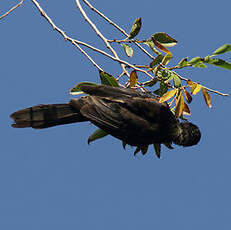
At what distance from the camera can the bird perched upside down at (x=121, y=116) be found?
4.41 m

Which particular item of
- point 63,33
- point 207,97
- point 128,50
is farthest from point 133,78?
point 63,33

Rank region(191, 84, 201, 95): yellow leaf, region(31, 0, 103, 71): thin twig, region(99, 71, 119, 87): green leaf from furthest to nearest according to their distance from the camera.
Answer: region(31, 0, 103, 71): thin twig < region(99, 71, 119, 87): green leaf < region(191, 84, 201, 95): yellow leaf

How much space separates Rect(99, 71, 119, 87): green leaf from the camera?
4418 millimetres

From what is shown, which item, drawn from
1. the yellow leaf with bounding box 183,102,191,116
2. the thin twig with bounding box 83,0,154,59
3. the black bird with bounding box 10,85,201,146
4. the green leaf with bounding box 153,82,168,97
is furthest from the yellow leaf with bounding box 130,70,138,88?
the yellow leaf with bounding box 183,102,191,116

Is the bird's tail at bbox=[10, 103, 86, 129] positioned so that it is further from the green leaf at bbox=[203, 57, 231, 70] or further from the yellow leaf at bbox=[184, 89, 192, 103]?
the green leaf at bbox=[203, 57, 231, 70]

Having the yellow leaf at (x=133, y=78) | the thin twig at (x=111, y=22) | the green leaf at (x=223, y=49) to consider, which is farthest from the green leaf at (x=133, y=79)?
the green leaf at (x=223, y=49)

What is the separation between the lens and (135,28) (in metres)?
4.60

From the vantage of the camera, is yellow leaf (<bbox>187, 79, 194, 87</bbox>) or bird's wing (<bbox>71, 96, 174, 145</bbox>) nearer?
yellow leaf (<bbox>187, 79, 194, 87</bbox>)

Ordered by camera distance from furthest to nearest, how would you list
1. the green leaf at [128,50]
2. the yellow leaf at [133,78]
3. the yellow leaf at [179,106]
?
the green leaf at [128,50], the yellow leaf at [133,78], the yellow leaf at [179,106]

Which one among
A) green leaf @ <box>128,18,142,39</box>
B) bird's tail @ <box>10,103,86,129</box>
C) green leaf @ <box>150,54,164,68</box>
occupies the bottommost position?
bird's tail @ <box>10,103,86,129</box>

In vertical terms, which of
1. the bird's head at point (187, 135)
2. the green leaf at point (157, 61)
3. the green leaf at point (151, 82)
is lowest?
the bird's head at point (187, 135)

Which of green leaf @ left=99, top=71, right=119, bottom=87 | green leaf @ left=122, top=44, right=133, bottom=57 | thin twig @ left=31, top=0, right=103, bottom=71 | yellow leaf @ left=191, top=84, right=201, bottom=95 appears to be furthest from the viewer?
green leaf @ left=122, top=44, right=133, bottom=57

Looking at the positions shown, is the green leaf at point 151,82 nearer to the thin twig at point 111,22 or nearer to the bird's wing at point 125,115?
the bird's wing at point 125,115

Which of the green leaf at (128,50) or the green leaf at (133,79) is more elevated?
the green leaf at (128,50)
